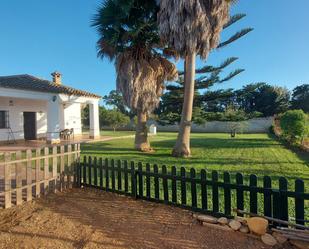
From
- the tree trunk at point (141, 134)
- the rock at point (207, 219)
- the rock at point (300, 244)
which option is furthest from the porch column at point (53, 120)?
the rock at point (300, 244)

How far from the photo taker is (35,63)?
2495 cm

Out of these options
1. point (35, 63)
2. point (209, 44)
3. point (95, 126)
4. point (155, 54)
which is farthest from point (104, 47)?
point (35, 63)

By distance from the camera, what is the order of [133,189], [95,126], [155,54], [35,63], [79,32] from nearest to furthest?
[133,189]
[155,54]
[79,32]
[95,126]
[35,63]

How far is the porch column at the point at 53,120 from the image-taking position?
16453 mm

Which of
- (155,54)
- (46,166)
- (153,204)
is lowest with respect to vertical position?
(153,204)

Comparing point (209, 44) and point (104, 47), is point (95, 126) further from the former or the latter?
point (209, 44)

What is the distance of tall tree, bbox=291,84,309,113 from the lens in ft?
Result: 145

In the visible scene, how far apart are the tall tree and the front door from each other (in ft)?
141

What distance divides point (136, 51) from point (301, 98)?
1714 inches

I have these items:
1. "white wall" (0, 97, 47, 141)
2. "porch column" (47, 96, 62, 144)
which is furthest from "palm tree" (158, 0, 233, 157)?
"white wall" (0, 97, 47, 141)

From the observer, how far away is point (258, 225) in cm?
349

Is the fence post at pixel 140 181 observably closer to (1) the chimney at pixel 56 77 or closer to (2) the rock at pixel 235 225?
(2) the rock at pixel 235 225

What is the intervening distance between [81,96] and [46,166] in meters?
14.2

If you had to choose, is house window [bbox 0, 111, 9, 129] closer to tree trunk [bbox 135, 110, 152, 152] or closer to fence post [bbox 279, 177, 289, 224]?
tree trunk [bbox 135, 110, 152, 152]
